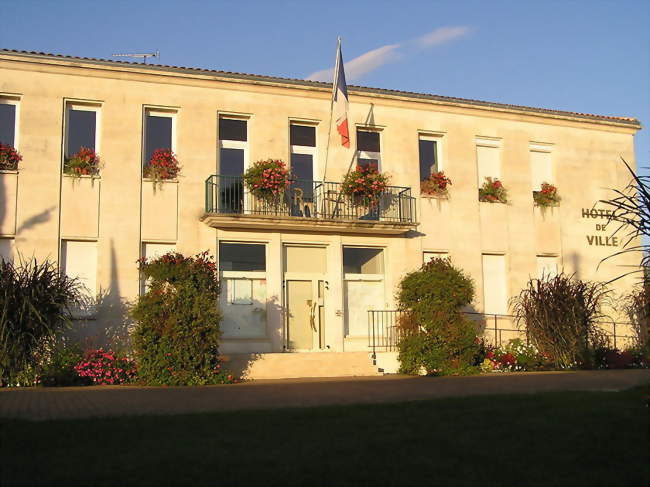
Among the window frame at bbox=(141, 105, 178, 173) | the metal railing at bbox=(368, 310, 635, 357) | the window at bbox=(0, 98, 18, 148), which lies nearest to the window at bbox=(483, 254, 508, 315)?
the metal railing at bbox=(368, 310, 635, 357)

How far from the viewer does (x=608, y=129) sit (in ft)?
67.1

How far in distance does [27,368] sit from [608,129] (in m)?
16.0

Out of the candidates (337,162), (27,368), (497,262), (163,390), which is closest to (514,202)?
(497,262)

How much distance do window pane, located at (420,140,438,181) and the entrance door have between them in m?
3.71

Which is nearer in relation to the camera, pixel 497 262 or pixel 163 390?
pixel 163 390

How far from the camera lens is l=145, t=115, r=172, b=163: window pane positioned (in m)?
15.8

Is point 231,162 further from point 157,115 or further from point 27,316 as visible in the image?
point 27,316

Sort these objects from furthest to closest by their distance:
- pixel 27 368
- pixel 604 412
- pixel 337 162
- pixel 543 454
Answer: pixel 337 162 → pixel 27 368 → pixel 604 412 → pixel 543 454

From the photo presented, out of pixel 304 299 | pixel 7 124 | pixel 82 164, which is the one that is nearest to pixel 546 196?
pixel 304 299

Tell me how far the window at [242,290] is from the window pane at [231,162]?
1667mm

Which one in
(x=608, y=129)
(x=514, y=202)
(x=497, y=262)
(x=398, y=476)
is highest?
(x=608, y=129)

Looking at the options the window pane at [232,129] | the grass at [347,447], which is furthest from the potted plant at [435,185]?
the grass at [347,447]

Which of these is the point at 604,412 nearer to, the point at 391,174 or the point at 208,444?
the point at 208,444

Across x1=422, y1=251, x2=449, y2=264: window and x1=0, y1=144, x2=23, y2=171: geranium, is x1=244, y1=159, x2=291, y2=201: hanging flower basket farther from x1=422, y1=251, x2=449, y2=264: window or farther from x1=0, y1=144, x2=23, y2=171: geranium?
x1=0, y1=144, x2=23, y2=171: geranium
